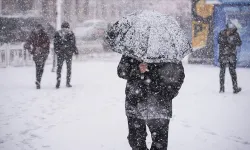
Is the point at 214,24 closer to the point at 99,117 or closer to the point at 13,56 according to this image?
the point at 13,56

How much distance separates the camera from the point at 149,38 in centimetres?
362

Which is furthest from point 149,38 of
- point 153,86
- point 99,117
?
point 99,117

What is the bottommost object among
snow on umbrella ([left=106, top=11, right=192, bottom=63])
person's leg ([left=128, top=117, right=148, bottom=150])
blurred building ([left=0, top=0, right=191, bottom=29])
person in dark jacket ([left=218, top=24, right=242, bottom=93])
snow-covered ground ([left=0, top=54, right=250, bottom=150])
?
snow-covered ground ([left=0, top=54, right=250, bottom=150])

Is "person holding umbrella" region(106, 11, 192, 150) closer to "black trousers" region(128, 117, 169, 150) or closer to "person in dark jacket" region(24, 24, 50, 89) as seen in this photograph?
"black trousers" region(128, 117, 169, 150)

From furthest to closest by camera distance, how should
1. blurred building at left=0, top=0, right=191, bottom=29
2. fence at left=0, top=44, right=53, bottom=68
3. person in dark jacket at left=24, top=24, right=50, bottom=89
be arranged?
blurred building at left=0, top=0, right=191, bottom=29
fence at left=0, top=44, right=53, bottom=68
person in dark jacket at left=24, top=24, right=50, bottom=89

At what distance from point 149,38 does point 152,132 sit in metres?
1.04

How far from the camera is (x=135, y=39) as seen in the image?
144 inches

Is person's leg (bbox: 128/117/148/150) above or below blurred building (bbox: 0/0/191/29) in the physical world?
below

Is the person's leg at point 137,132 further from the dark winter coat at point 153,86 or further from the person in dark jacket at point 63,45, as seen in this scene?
the person in dark jacket at point 63,45

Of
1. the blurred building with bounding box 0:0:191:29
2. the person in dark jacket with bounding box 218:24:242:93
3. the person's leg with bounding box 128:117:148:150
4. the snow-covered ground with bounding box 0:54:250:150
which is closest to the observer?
the person's leg with bounding box 128:117:148:150

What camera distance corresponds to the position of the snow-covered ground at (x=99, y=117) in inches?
224

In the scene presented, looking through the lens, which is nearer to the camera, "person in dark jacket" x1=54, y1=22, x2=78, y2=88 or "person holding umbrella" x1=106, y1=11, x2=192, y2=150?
"person holding umbrella" x1=106, y1=11, x2=192, y2=150

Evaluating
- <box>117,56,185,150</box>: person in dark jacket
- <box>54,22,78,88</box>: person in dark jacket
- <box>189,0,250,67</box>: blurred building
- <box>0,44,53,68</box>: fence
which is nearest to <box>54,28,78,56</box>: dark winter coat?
<box>54,22,78,88</box>: person in dark jacket

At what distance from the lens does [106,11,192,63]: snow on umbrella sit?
358cm
